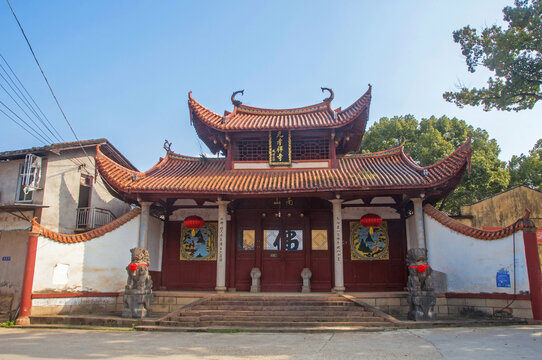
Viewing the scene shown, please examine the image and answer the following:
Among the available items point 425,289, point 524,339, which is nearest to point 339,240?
point 425,289

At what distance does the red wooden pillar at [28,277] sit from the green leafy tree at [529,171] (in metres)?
23.6

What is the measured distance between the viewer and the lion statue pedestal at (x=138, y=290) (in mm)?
9398

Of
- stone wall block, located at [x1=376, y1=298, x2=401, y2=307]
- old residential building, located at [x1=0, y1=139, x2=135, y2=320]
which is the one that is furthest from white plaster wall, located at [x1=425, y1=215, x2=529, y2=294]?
old residential building, located at [x1=0, y1=139, x2=135, y2=320]

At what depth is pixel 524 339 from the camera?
22.1ft

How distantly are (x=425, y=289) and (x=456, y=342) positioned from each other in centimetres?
240

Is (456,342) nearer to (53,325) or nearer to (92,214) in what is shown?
(53,325)

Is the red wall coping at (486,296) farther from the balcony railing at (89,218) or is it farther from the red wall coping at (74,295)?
the balcony railing at (89,218)

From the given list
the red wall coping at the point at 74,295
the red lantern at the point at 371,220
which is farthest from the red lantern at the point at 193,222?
the red lantern at the point at 371,220

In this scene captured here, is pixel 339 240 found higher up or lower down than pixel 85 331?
higher up

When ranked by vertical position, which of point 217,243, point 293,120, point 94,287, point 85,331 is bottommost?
point 85,331

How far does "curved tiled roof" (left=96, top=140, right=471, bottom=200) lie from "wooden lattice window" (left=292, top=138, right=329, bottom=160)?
0.64 m

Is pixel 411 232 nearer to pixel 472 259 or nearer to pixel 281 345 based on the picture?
pixel 472 259

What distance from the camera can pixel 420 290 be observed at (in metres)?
9.02

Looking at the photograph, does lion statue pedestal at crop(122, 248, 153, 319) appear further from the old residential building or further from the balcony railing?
the balcony railing
